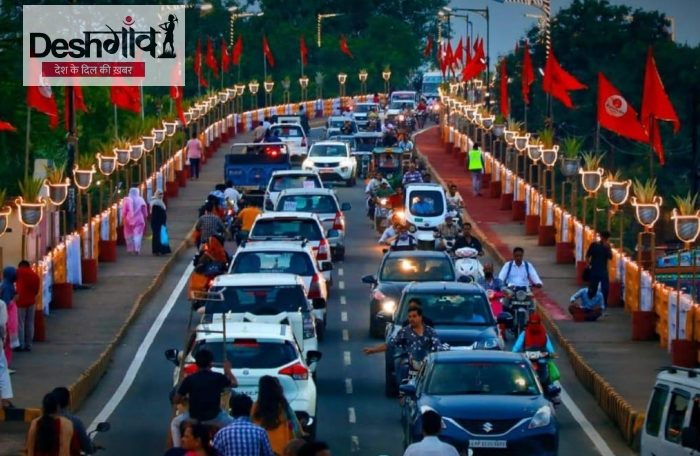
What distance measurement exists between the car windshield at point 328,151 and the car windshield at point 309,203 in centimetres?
2086

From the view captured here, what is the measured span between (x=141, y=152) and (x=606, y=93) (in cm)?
1553

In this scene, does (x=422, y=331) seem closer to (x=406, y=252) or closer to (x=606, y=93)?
(x=406, y=252)

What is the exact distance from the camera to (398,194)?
52.0 m

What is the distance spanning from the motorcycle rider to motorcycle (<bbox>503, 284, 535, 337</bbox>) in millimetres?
6500

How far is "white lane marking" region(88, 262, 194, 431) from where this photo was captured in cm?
2667

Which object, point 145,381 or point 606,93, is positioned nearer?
point 145,381

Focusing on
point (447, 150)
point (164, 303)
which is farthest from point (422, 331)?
point (447, 150)

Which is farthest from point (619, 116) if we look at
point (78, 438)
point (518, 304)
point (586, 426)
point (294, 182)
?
point (78, 438)

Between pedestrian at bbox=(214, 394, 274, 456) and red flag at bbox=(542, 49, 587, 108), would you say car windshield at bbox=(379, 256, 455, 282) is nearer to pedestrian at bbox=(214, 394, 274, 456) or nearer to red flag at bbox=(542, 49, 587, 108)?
pedestrian at bbox=(214, 394, 274, 456)

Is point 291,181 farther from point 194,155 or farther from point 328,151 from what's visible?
point 194,155

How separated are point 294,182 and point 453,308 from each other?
76.8 ft

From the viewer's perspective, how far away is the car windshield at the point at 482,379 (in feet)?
71.8

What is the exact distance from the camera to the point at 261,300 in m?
28.0

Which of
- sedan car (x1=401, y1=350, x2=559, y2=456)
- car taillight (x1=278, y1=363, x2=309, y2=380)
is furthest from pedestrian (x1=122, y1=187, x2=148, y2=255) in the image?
sedan car (x1=401, y1=350, x2=559, y2=456)
